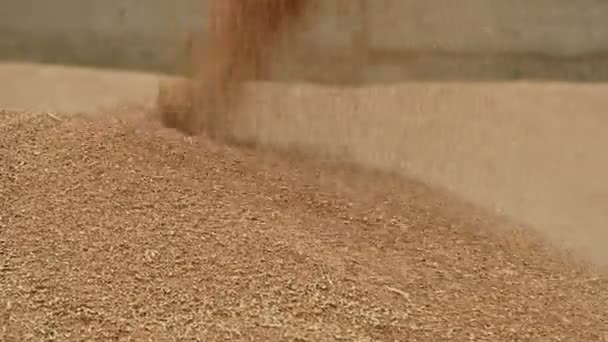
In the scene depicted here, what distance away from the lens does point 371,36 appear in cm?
167

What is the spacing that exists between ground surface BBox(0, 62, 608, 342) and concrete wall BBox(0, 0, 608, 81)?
226 mm

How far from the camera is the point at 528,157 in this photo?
1.63 meters

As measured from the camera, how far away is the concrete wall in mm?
1669

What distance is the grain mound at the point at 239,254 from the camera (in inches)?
44.6

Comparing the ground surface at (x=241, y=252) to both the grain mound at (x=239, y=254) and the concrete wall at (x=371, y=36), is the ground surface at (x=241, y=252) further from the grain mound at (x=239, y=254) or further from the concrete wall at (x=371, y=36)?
the concrete wall at (x=371, y=36)

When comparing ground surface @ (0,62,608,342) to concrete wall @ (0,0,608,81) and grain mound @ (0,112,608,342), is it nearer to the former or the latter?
grain mound @ (0,112,608,342)

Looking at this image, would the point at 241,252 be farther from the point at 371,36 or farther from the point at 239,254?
the point at 371,36

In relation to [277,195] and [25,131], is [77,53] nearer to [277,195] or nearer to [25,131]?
[25,131]

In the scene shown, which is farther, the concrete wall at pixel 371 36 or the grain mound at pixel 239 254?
the concrete wall at pixel 371 36

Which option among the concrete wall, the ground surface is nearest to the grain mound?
the ground surface

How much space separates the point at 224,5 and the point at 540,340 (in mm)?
879

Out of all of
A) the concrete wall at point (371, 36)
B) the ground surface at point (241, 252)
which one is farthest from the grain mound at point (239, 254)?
the concrete wall at point (371, 36)

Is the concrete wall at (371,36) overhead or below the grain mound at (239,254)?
overhead

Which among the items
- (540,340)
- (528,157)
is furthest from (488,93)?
(540,340)
